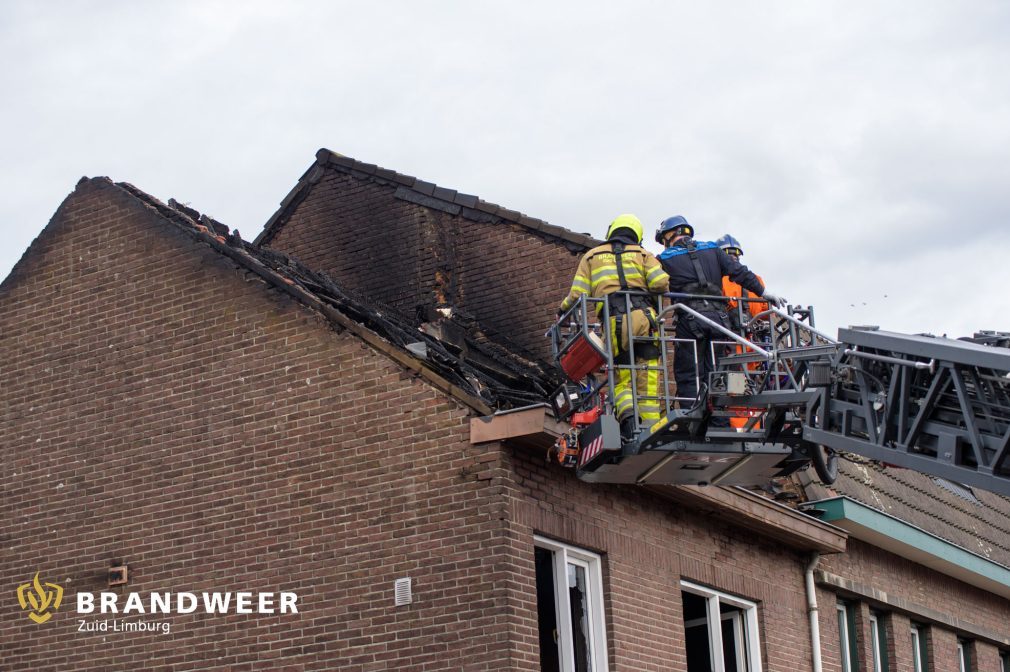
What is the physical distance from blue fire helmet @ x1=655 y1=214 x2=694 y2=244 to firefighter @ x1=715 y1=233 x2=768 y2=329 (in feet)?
1.03

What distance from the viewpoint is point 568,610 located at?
12.1 metres

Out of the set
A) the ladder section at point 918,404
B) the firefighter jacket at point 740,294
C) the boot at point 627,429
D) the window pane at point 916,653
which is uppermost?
the firefighter jacket at point 740,294

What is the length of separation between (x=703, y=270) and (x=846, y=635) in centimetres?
704

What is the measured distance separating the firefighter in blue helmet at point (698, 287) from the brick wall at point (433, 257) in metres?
5.06

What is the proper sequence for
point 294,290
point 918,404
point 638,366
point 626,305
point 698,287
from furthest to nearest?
point 294,290 → point 698,287 → point 626,305 → point 638,366 → point 918,404

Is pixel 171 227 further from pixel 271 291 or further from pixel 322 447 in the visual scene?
pixel 322 447

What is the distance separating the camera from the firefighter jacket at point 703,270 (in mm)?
10836

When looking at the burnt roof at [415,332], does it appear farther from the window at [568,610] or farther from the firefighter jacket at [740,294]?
the firefighter jacket at [740,294]

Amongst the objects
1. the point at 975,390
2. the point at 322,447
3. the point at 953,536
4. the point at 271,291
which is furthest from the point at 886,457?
the point at 953,536

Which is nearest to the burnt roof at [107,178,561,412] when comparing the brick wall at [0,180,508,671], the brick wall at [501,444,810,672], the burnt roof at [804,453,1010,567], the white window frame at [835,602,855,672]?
the brick wall at [0,180,508,671]

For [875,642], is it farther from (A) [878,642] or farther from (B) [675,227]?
(B) [675,227]

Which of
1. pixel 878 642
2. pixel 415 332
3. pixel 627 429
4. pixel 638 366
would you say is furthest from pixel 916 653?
pixel 638 366

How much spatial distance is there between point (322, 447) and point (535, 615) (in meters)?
2.32

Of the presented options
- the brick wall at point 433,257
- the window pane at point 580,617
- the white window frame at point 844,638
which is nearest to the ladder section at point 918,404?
the window pane at point 580,617
